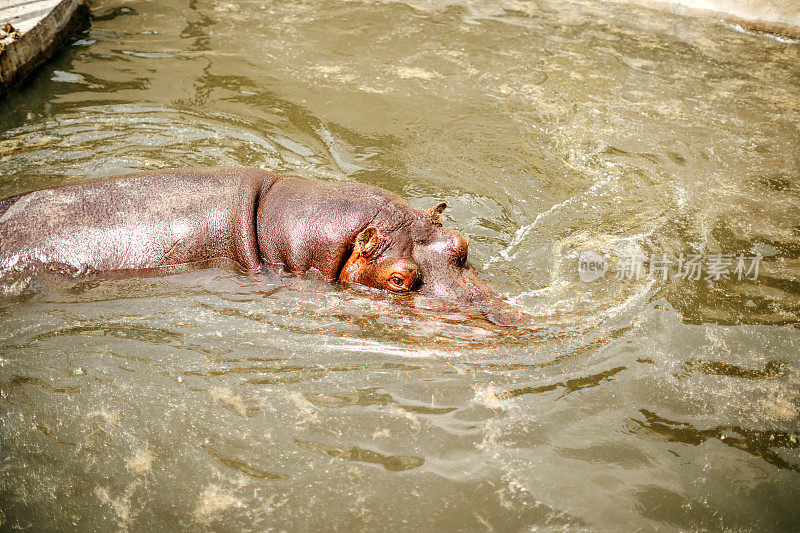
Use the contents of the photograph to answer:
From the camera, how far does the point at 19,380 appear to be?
3293 mm

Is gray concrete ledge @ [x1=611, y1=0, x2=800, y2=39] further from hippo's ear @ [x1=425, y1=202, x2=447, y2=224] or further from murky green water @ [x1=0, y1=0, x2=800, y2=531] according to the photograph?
hippo's ear @ [x1=425, y1=202, x2=447, y2=224]

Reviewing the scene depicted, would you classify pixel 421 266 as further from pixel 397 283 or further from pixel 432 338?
pixel 432 338

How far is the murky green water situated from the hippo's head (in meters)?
0.18

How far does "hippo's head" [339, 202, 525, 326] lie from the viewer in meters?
3.97

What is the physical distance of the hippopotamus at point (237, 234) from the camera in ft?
12.7

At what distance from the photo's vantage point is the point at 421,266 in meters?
4.09

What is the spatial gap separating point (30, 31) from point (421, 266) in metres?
6.74

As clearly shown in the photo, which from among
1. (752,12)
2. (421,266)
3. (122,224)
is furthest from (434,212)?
(752,12)

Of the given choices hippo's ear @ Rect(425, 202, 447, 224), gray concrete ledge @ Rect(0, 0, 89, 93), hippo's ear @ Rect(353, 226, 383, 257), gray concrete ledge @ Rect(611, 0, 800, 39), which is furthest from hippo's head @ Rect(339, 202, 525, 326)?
gray concrete ledge @ Rect(611, 0, 800, 39)

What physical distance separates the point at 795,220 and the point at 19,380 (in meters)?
6.35

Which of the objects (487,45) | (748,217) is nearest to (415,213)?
(748,217)

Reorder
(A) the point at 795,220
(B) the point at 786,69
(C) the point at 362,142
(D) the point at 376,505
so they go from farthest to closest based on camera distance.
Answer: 1. (B) the point at 786,69
2. (C) the point at 362,142
3. (A) the point at 795,220
4. (D) the point at 376,505

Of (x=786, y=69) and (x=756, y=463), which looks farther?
(x=786, y=69)

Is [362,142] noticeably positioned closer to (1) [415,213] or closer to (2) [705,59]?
(1) [415,213]
